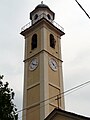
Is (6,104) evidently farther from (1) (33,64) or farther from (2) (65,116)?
(1) (33,64)

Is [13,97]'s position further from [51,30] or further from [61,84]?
[51,30]

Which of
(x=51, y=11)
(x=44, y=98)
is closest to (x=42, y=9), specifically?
(x=51, y=11)

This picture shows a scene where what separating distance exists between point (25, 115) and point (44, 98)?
3.17 metres

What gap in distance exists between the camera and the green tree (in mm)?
18866

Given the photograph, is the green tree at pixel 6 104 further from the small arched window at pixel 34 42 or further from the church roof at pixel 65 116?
the small arched window at pixel 34 42

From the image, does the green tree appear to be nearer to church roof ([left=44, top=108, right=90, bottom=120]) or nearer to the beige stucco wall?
church roof ([left=44, top=108, right=90, bottom=120])

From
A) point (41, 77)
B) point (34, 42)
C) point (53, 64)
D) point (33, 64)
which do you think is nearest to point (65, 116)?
point (41, 77)

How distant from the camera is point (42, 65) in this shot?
3622cm

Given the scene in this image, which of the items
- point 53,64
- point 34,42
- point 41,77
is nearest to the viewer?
point 41,77

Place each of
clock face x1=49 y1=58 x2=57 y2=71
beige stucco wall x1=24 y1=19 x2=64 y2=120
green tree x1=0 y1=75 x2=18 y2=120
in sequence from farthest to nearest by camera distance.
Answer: clock face x1=49 y1=58 x2=57 y2=71 < beige stucco wall x1=24 y1=19 x2=64 y2=120 < green tree x1=0 y1=75 x2=18 y2=120

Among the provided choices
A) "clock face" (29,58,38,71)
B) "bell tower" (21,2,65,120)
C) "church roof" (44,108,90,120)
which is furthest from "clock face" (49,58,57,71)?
"church roof" (44,108,90,120)

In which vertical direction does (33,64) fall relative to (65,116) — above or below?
above

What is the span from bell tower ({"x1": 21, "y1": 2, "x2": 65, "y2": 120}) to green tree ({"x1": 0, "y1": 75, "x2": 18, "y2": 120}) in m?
13.4

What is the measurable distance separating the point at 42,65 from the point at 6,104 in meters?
17.0
